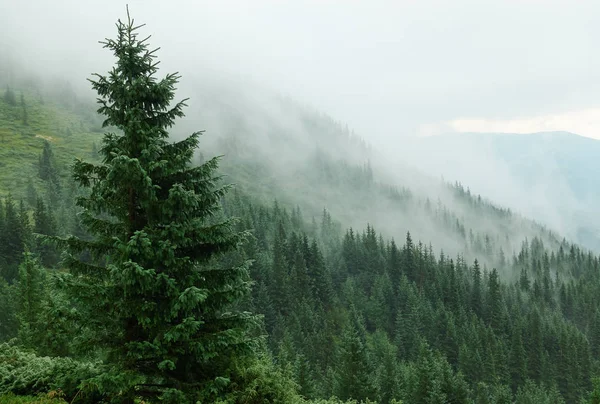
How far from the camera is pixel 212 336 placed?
1248cm

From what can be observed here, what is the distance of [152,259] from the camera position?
12.2 metres

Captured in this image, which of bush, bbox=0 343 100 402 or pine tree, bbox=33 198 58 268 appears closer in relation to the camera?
bush, bbox=0 343 100 402

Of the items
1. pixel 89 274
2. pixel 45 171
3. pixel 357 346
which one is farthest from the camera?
pixel 45 171

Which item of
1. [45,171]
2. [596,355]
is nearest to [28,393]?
[596,355]

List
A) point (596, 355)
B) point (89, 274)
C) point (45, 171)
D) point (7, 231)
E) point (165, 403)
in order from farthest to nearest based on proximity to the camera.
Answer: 1. point (45, 171)
2. point (596, 355)
3. point (7, 231)
4. point (89, 274)
5. point (165, 403)

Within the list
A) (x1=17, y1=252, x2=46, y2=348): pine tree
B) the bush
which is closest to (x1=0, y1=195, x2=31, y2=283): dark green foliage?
(x1=17, y1=252, x2=46, y2=348): pine tree

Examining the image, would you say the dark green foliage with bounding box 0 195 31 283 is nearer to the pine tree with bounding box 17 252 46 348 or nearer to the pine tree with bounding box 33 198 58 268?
the pine tree with bounding box 33 198 58 268

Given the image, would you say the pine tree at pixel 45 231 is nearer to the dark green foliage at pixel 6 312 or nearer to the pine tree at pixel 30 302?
the dark green foliage at pixel 6 312

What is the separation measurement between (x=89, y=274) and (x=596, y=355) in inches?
6103

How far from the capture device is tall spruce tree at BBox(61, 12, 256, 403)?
11.8 metres

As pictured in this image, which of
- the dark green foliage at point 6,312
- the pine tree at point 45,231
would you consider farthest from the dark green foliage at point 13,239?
the dark green foliage at point 6,312

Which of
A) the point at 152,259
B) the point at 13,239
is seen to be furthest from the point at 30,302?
the point at 13,239

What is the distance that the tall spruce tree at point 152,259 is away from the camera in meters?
11.8

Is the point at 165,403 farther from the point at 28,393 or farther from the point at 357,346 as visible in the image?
the point at 357,346
